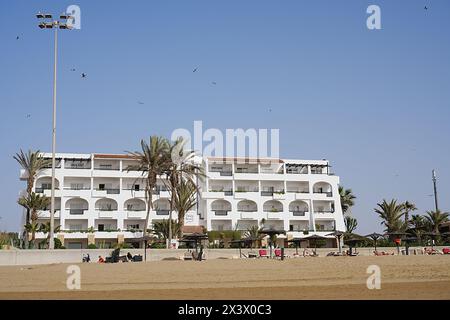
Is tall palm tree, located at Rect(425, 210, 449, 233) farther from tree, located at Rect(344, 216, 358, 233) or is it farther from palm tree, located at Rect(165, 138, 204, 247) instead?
palm tree, located at Rect(165, 138, 204, 247)

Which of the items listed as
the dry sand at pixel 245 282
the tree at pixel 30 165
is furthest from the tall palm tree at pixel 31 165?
the dry sand at pixel 245 282

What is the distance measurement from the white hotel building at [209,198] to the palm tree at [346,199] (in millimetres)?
3911

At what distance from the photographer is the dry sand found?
1973 centimetres

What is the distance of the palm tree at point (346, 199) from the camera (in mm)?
77562

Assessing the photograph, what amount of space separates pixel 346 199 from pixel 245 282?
55.9m

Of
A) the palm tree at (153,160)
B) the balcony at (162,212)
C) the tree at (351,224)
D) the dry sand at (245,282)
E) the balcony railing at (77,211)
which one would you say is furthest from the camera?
the tree at (351,224)

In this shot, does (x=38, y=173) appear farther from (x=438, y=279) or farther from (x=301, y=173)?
(x=438, y=279)

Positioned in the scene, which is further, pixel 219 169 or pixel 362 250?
pixel 219 169

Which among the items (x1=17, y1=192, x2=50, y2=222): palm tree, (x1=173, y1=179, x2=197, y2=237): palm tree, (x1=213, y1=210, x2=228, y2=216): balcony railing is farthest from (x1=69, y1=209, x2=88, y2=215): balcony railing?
(x1=213, y1=210, x2=228, y2=216): balcony railing

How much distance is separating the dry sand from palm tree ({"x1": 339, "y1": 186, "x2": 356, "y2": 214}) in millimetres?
46285

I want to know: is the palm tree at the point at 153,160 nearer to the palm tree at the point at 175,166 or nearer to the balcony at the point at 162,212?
the palm tree at the point at 175,166
